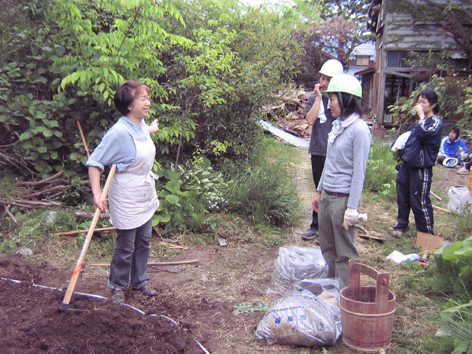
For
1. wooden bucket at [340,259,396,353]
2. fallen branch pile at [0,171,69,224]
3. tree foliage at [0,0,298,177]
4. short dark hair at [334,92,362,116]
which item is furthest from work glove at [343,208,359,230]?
fallen branch pile at [0,171,69,224]

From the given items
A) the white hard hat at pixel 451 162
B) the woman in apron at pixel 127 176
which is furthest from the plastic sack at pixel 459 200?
the woman in apron at pixel 127 176

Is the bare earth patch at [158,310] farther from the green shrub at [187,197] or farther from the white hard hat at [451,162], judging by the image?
the white hard hat at [451,162]

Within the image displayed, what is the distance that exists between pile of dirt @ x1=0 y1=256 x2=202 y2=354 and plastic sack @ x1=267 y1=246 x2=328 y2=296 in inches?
40.8

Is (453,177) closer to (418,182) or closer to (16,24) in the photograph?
(418,182)

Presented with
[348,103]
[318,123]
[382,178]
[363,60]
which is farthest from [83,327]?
[363,60]

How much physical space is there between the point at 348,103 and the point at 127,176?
6.24ft

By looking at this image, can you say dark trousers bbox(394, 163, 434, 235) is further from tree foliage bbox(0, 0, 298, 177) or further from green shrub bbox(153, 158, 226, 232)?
tree foliage bbox(0, 0, 298, 177)

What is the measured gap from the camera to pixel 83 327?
2879 millimetres

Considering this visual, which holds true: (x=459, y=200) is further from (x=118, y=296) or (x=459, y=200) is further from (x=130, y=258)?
(x=118, y=296)

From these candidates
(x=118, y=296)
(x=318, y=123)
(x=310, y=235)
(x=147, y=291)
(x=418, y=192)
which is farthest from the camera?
(x=310, y=235)

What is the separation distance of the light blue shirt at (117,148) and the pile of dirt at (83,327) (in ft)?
3.66

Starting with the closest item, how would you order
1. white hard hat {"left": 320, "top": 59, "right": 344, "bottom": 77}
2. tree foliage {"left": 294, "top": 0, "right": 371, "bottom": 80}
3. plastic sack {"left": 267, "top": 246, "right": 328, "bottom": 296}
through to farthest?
plastic sack {"left": 267, "top": 246, "right": 328, "bottom": 296} → white hard hat {"left": 320, "top": 59, "right": 344, "bottom": 77} → tree foliage {"left": 294, "top": 0, "right": 371, "bottom": 80}

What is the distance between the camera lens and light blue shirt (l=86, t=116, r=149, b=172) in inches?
125

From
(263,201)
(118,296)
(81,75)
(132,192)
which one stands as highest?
(81,75)
